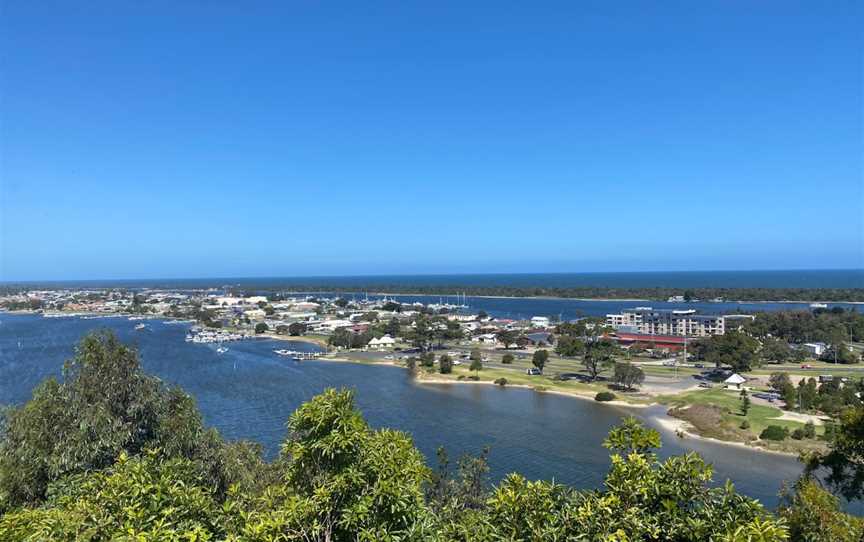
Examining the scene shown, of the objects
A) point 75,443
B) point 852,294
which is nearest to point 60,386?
point 75,443

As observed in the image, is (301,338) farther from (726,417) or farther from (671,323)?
(726,417)

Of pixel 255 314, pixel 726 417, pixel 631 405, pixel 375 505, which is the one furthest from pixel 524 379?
pixel 255 314

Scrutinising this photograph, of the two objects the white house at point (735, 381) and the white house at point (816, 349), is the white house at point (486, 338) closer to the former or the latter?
the white house at point (735, 381)

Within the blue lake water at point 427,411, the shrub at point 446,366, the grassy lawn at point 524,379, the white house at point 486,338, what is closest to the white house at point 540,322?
Result: the white house at point 486,338

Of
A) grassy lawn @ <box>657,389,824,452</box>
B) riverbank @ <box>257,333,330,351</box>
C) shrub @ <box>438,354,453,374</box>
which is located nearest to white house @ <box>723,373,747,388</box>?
grassy lawn @ <box>657,389,824,452</box>

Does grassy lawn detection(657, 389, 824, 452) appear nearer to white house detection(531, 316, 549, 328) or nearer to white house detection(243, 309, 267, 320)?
white house detection(531, 316, 549, 328)
